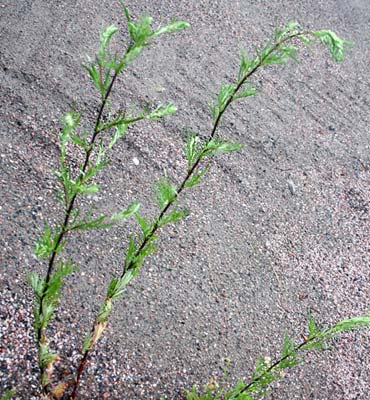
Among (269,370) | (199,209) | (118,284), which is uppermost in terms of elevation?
(199,209)

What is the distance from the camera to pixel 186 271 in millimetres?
2154

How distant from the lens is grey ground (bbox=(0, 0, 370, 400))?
189cm

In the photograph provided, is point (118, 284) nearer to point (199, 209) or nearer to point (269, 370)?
point (269, 370)

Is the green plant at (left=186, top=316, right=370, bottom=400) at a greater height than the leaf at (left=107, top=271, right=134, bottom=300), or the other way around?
the leaf at (left=107, top=271, right=134, bottom=300)

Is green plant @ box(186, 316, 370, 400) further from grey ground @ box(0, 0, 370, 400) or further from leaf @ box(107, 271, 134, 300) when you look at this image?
leaf @ box(107, 271, 134, 300)

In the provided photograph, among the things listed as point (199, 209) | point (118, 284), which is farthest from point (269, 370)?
point (199, 209)

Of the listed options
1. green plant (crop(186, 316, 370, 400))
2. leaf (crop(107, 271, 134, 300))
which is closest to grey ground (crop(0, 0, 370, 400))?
green plant (crop(186, 316, 370, 400))

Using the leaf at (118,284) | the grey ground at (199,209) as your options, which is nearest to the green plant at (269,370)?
the grey ground at (199,209)

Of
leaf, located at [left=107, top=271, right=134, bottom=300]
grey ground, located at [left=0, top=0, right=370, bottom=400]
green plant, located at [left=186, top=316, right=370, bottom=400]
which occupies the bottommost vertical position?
green plant, located at [left=186, top=316, right=370, bottom=400]

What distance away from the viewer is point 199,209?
2.40 meters

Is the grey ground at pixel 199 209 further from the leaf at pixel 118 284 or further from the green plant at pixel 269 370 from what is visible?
the leaf at pixel 118 284

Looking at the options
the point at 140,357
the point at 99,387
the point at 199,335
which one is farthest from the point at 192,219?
the point at 99,387

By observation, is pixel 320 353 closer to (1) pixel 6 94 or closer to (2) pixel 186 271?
(2) pixel 186 271

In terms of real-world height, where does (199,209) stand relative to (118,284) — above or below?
above
